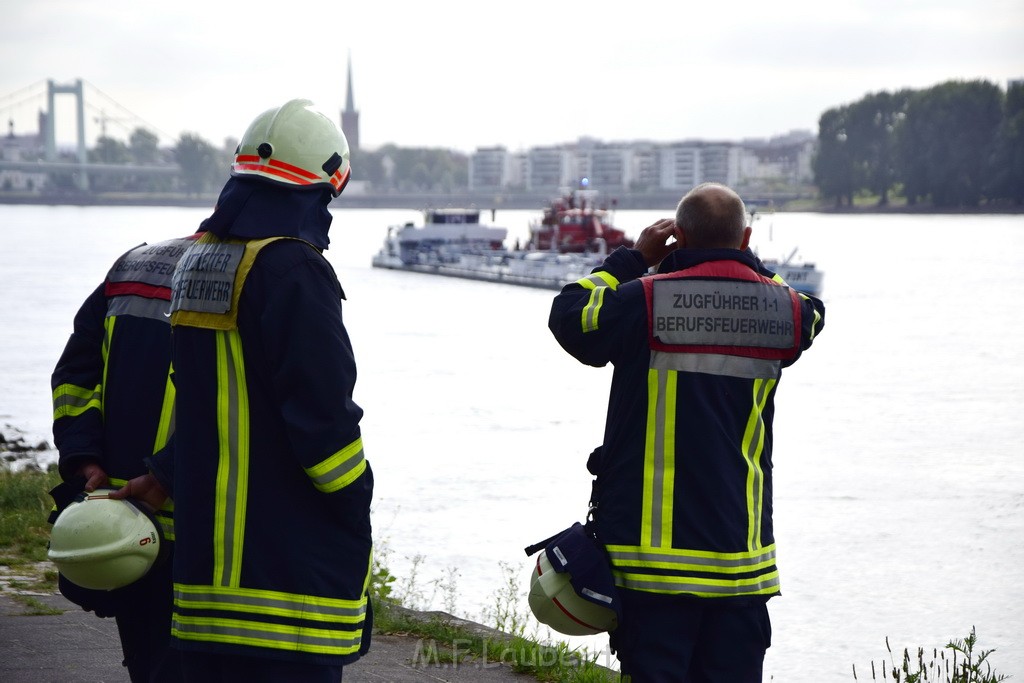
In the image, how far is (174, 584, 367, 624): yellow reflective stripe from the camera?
3094mm

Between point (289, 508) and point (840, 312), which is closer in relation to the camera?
point (289, 508)

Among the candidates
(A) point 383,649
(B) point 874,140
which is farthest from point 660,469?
(B) point 874,140

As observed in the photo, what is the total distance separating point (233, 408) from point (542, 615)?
3.37 ft

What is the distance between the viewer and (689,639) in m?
3.43

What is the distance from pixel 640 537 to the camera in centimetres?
345

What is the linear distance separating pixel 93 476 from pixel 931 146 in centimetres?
13237

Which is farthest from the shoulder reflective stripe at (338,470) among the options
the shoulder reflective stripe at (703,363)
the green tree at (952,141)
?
the green tree at (952,141)

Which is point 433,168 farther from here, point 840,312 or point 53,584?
point 53,584

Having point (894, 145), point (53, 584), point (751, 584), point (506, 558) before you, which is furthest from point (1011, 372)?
point (894, 145)

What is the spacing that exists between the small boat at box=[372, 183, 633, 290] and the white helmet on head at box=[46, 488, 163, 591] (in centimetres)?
4537

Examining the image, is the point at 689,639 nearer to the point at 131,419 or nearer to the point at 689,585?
the point at 689,585

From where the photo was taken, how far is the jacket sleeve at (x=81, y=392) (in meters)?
3.71

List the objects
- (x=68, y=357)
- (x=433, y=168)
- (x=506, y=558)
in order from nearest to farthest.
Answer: (x=68, y=357) → (x=506, y=558) → (x=433, y=168)

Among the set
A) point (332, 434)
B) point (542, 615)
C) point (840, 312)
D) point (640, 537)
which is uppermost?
point (332, 434)
